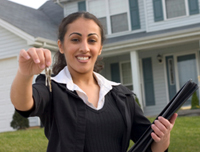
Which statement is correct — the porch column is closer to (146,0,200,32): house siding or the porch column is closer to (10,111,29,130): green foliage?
(146,0,200,32): house siding

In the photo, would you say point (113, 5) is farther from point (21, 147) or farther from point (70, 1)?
point (21, 147)

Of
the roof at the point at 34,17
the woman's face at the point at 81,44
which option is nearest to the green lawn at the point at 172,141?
the woman's face at the point at 81,44

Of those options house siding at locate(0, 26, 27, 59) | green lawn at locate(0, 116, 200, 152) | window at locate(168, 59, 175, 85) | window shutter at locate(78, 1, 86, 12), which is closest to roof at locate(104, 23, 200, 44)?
window at locate(168, 59, 175, 85)

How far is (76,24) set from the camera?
6.34 ft

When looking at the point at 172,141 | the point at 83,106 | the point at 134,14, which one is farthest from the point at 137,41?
the point at 83,106

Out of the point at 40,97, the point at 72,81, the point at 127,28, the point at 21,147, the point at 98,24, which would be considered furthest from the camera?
the point at 127,28

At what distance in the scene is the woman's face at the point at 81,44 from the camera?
1883mm

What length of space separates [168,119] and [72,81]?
62 centimetres

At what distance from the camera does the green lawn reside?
4.95 metres

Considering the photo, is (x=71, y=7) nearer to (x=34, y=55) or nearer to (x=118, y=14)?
(x=118, y=14)

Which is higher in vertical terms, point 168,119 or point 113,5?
point 113,5

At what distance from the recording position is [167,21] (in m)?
12.0

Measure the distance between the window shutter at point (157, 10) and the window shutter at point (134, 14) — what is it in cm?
86

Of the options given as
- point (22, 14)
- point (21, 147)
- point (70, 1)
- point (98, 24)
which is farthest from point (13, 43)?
point (98, 24)
